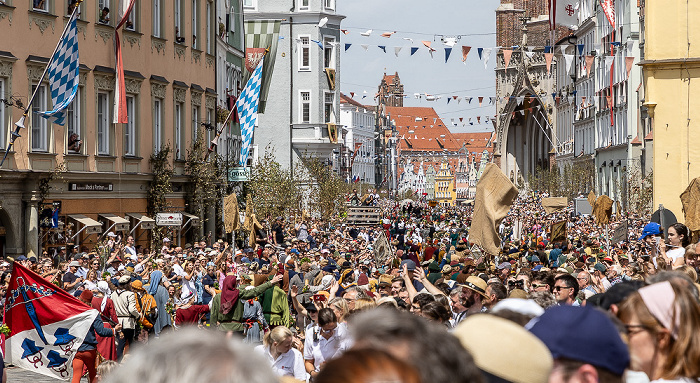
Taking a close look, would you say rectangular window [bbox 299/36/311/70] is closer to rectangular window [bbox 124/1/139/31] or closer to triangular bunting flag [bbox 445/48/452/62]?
triangular bunting flag [bbox 445/48/452/62]

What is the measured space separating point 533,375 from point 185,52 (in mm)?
31405

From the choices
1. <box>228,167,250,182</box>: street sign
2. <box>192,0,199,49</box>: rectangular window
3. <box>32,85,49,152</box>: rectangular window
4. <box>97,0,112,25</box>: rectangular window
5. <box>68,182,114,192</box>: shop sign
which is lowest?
<box>68,182,114,192</box>: shop sign

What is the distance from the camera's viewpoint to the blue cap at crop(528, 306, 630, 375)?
3.18 m

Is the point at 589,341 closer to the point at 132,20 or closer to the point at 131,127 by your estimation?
the point at 131,127

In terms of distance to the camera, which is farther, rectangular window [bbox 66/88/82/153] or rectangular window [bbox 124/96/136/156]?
rectangular window [bbox 124/96/136/156]

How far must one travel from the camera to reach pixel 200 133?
3450 centimetres

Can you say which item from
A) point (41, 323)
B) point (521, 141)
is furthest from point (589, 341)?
point (521, 141)

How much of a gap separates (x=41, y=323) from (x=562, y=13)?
21.3 meters

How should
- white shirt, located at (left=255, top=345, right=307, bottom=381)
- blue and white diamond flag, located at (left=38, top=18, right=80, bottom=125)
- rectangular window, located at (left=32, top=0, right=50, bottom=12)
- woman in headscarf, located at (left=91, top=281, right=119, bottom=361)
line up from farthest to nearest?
1. rectangular window, located at (left=32, top=0, right=50, bottom=12)
2. blue and white diamond flag, located at (left=38, top=18, right=80, bottom=125)
3. woman in headscarf, located at (left=91, top=281, right=119, bottom=361)
4. white shirt, located at (left=255, top=345, right=307, bottom=381)

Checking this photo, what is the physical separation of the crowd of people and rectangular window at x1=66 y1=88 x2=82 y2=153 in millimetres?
4377

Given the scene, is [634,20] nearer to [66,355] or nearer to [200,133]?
[200,133]

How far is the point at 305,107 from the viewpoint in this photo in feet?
217

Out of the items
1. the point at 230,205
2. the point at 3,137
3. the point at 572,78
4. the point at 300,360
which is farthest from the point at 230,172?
the point at 572,78

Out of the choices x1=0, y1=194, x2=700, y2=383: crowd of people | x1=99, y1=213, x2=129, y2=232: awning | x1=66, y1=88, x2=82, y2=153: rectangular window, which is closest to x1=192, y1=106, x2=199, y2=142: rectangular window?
x1=99, y1=213, x2=129, y2=232: awning
